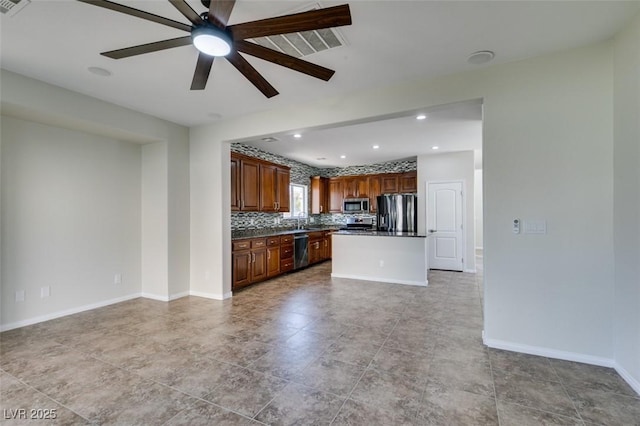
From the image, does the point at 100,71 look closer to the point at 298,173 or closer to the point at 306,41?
the point at 306,41

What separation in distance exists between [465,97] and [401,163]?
4.59 metres

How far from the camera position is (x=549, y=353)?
2.56 m

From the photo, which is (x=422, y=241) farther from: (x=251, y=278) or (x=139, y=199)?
(x=139, y=199)

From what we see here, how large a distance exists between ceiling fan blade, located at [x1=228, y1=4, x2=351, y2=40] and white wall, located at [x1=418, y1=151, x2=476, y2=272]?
5.49m

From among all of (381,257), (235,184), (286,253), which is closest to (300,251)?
(286,253)

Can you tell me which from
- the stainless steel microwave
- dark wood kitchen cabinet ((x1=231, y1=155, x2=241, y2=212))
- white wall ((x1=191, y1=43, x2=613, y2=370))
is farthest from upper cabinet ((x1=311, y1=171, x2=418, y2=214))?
white wall ((x1=191, y1=43, x2=613, y2=370))

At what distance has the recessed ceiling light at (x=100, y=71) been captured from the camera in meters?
2.77

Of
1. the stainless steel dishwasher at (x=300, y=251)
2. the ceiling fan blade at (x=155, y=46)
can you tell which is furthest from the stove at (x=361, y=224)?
the ceiling fan blade at (x=155, y=46)

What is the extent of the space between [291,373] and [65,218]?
3630 mm

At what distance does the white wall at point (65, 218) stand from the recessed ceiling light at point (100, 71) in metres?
1.40

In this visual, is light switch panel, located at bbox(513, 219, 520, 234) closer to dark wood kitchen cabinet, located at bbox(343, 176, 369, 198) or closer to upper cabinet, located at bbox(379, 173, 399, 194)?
upper cabinet, located at bbox(379, 173, 399, 194)

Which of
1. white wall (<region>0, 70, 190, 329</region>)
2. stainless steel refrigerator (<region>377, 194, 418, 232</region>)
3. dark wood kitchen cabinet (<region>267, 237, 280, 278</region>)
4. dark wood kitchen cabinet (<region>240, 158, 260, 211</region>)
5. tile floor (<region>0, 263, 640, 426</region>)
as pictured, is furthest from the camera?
stainless steel refrigerator (<region>377, 194, 418, 232</region>)

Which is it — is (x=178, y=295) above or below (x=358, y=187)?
below

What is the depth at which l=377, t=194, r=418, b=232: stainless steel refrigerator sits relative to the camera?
6781 mm
